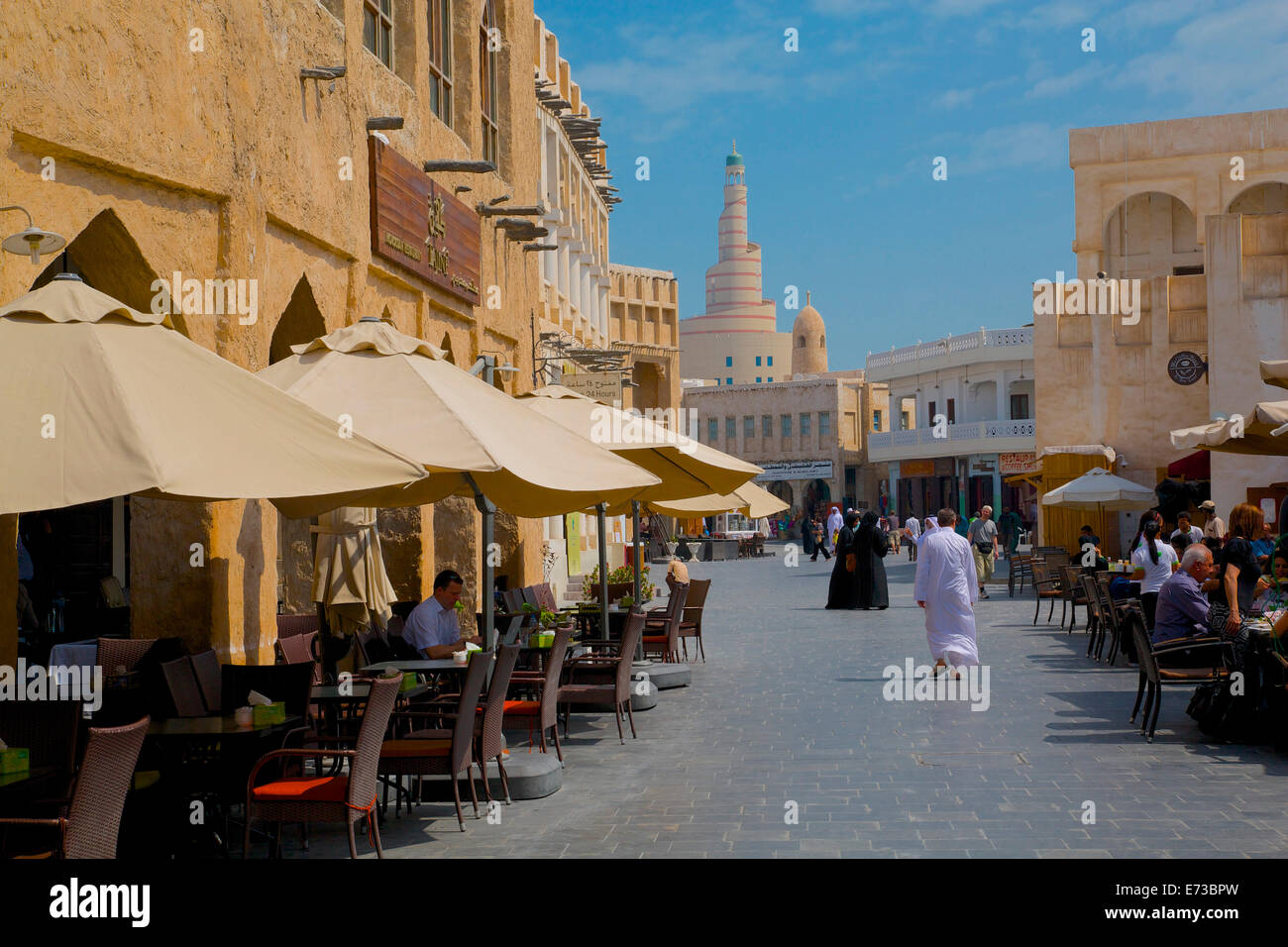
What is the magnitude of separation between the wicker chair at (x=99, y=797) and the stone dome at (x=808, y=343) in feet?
319

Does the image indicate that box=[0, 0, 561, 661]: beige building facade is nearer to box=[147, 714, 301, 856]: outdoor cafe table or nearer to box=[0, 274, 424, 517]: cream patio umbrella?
box=[0, 274, 424, 517]: cream patio umbrella

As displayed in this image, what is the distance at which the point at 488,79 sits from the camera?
20141mm

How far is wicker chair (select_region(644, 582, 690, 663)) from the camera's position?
1472cm

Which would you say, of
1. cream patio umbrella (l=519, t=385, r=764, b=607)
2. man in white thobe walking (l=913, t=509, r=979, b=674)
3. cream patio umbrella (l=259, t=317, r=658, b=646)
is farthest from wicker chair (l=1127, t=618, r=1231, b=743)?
cream patio umbrella (l=259, t=317, r=658, b=646)

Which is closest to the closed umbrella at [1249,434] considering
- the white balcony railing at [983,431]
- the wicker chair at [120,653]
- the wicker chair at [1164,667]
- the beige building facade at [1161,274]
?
the wicker chair at [1164,667]

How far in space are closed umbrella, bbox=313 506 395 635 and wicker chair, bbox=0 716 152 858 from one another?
669 cm

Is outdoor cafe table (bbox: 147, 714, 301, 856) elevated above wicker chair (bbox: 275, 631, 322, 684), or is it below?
below

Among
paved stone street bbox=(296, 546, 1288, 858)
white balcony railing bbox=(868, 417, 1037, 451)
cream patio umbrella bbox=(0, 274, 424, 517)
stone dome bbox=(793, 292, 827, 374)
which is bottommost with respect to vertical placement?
paved stone street bbox=(296, 546, 1288, 858)

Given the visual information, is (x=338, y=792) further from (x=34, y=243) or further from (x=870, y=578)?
(x=870, y=578)

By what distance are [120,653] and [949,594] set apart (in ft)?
24.6

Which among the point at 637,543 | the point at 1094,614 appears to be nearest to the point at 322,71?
the point at 637,543

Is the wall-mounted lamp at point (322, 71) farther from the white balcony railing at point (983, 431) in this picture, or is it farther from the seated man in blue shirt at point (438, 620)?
the white balcony railing at point (983, 431)

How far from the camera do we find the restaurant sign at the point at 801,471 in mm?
74312

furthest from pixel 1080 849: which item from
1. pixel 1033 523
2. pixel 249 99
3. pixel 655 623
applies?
pixel 1033 523
